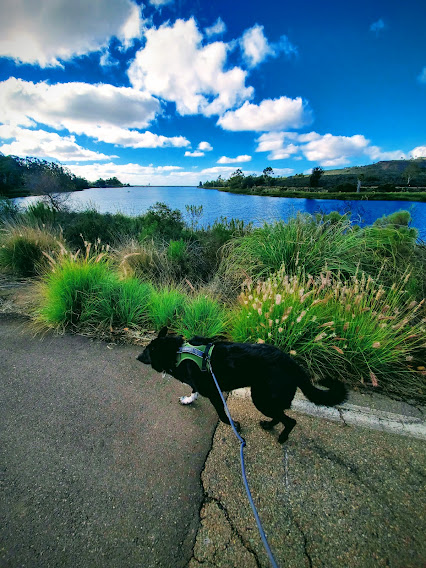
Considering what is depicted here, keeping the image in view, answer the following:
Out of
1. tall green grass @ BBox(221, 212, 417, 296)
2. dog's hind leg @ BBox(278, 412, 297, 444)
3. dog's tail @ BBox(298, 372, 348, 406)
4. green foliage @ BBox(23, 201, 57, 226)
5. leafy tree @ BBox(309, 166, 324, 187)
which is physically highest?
leafy tree @ BBox(309, 166, 324, 187)

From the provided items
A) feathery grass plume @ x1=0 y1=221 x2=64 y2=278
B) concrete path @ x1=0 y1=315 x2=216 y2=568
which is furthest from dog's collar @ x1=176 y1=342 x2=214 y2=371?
feathery grass plume @ x1=0 y1=221 x2=64 y2=278

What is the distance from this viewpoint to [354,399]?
2.27 meters

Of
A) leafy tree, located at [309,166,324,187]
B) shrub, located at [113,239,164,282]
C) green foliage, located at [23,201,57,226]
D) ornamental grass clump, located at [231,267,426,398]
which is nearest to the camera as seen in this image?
ornamental grass clump, located at [231,267,426,398]

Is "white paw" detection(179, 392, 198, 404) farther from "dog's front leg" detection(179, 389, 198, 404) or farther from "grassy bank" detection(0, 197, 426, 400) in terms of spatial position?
"grassy bank" detection(0, 197, 426, 400)

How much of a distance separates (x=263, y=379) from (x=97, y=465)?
144cm

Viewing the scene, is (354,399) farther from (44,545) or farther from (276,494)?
(44,545)

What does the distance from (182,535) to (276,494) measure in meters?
0.65

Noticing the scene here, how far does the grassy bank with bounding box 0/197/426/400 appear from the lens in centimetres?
259

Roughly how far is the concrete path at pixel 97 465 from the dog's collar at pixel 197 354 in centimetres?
64

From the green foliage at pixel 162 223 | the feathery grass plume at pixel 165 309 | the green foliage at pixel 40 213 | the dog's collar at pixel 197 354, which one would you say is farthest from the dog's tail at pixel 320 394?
the green foliage at pixel 40 213

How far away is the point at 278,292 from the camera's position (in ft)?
9.89

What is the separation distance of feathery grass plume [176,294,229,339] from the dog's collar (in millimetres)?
1104

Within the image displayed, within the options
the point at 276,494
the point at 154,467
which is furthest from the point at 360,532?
Answer: the point at 154,467

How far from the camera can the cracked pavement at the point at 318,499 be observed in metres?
1.24
